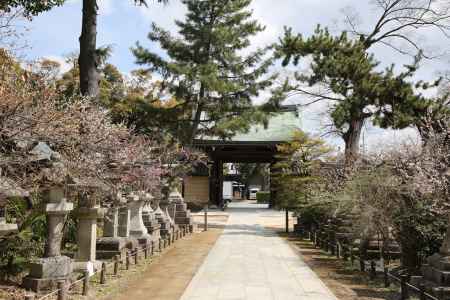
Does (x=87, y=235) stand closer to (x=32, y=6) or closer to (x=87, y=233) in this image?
(x=87, y=233)

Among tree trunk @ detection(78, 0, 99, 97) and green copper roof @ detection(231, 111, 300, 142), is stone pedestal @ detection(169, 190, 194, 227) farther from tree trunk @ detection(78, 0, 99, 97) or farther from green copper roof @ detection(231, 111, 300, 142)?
green copper roof @ detection(231, 111, 300, 142)

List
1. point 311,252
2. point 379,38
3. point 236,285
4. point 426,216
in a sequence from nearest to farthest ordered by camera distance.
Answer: point 236,285, point 426,216, point 311,252, point 379,38

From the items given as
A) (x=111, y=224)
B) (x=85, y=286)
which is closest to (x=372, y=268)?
(x=85, y=286)

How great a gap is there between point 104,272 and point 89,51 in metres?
5.97

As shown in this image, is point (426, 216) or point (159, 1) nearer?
point (426, 216)

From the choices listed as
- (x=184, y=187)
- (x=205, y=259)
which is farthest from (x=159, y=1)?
(x=184, y=187)

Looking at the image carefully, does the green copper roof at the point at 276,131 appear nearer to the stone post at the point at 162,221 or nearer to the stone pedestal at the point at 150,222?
the stone post at the point at 162,221

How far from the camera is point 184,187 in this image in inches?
1399

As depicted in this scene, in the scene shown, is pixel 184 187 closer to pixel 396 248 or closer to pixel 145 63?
pixel 145 63

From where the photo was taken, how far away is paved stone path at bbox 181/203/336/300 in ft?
28.2

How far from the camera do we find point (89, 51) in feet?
40.1

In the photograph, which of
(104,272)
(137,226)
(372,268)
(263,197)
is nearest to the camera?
(104,272)

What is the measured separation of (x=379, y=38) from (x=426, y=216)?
564 inches

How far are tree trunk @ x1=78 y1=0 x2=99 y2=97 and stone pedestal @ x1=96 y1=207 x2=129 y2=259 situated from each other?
3.20 m
